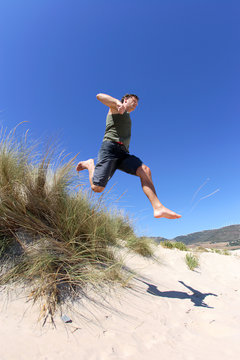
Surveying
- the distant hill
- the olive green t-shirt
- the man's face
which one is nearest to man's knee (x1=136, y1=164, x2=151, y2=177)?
the olive green t-shirt

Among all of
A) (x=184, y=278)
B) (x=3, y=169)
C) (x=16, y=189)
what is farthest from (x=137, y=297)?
(x=3, y=169)

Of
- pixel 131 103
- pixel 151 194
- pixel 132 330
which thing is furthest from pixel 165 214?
pixel 131 103

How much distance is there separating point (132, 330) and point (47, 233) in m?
1.61

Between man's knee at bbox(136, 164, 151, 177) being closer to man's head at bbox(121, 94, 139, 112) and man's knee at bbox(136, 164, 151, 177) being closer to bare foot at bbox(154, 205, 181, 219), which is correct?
bare foot at bbox(154, 205, 181, 219)

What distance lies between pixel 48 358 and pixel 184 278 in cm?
305

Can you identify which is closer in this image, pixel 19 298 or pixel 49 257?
pixel 19 298

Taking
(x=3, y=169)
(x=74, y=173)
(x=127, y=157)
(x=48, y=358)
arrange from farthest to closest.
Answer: (x=74, y=173)
(x=127, y=157)
(x=3, y=169)
(x=48, y=358)

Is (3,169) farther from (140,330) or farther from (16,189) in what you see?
(140,330)

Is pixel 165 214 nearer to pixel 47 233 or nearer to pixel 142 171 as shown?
pixel 142 171

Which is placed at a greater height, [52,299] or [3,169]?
[3,169]

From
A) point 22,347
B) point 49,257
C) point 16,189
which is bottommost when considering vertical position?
point 22,347

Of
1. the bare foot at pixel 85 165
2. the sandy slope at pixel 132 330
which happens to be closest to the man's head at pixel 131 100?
the bare foot at pixel 85 165

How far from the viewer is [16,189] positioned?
2762mm

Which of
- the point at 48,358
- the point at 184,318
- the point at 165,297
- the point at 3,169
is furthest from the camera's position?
the point at 3,169
